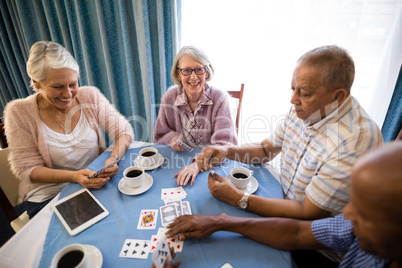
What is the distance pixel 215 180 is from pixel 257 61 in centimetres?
154

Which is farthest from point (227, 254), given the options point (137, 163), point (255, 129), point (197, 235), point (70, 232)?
point (255, 129)

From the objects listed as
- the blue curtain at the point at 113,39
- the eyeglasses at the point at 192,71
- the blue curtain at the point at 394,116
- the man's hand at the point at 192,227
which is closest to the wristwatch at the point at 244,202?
the man's hand at the point at 192,227

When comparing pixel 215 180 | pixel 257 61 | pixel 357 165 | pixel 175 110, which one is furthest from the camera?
pixel 257 61

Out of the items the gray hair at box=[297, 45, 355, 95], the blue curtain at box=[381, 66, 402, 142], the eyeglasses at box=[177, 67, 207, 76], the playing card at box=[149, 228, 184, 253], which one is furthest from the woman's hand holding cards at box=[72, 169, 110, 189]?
the blue curtain at box=[381, 66, 402, 142]

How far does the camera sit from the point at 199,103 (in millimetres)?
1634

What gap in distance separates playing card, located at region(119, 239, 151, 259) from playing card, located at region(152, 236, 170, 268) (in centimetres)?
10

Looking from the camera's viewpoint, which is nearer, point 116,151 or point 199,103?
point 116,151

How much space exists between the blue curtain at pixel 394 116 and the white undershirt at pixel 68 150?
107 inches

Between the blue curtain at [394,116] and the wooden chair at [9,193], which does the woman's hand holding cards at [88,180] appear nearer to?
the wooden chair at [9,193]

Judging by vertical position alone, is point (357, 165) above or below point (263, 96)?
above

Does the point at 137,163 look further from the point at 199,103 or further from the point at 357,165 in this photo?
the point at 357,165

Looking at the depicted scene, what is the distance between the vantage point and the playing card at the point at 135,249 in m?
0.74

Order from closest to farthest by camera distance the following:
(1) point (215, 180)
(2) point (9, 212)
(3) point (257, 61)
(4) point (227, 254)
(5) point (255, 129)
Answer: (4) point (227, 254), (1) point (215, 180), (2) point (9, 212), (3) point (257, 61), (5) point (255, 129)

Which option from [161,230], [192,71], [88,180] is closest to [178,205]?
[161,230]
